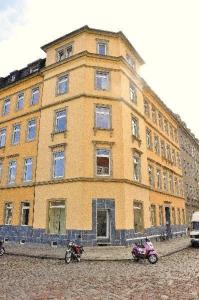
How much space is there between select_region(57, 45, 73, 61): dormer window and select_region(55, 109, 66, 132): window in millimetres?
5192

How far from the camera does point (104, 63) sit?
935 inches

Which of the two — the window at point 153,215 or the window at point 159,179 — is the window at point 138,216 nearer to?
the window at point 153,215

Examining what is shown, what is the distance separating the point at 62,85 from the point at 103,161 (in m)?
7.95

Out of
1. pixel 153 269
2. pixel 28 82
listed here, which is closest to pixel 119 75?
pixel 28 82

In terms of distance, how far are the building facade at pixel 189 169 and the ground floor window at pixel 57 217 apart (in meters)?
23.5

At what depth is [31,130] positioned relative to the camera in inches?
1029

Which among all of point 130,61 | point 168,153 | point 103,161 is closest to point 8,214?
point 103,161

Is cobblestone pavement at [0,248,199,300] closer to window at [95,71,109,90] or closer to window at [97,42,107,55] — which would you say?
window at [95,71,109,90]

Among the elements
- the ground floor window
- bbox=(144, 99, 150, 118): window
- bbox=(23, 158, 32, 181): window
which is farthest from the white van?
bbox=(23, 158, 32, 181): window

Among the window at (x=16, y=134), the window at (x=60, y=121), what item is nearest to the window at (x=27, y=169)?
the window at (x=16, y=134)

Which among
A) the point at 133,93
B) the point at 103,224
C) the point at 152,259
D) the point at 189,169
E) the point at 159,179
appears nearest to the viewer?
the point at 152,259

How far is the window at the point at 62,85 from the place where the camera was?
24.1 m

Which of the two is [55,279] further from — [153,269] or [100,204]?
[100,204]

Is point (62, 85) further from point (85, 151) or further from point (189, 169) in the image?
point (189, 169)
